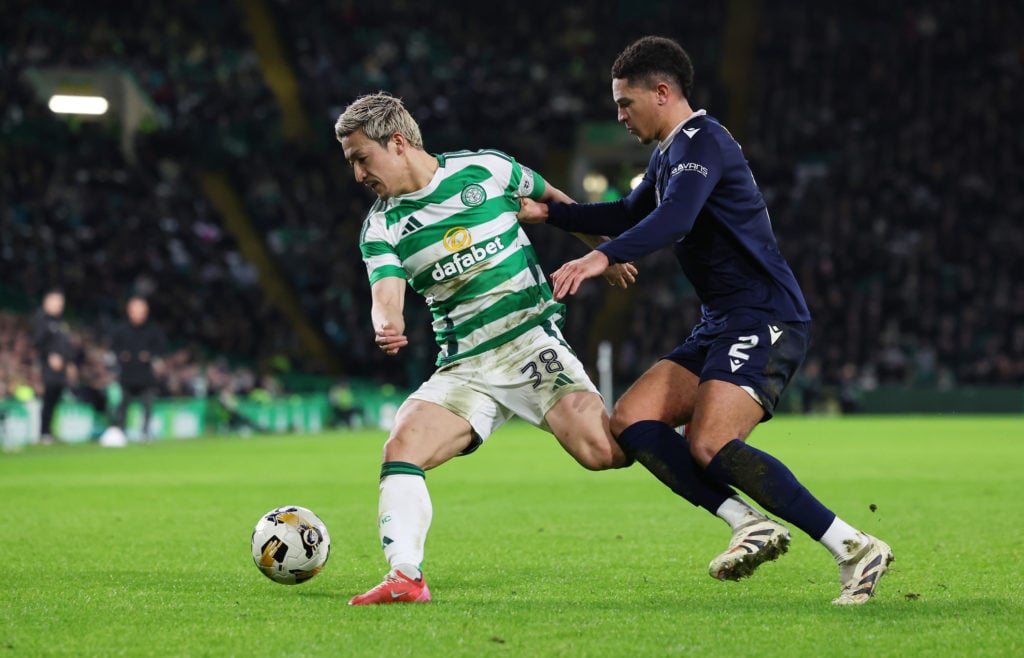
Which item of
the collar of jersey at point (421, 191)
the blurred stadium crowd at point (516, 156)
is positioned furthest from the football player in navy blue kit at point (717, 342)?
the blurred stadium crowd at point (516, 156)

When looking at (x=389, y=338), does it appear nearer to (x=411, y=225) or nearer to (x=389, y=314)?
(x=389, y=314)

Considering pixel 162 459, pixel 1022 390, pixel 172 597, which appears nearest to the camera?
pixel 172 597

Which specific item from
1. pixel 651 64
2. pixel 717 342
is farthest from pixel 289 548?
pixel 651 64

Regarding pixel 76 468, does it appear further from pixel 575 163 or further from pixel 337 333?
pixel 575 163

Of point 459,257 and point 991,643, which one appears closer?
point 991,643

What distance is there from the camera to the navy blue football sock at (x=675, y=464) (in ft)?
18.5

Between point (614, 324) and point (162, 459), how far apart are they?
15446mm

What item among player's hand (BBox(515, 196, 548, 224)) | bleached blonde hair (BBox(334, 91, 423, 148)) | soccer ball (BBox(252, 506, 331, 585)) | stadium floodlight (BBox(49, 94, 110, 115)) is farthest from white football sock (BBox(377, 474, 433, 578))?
stadium floodlight (BBox(49, 94, 110, 115))

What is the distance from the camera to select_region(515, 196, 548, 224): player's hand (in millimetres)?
6211

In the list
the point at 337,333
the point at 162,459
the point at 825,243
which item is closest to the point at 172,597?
the point at 162,459

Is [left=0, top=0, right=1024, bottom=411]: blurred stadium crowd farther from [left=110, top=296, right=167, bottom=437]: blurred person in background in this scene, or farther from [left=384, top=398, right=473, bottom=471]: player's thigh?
[left=384, top=398, right=473, bottom=471]: player's thigh

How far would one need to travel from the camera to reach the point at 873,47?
112ft

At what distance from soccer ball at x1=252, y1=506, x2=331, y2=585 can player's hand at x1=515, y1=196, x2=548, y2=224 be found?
160cm

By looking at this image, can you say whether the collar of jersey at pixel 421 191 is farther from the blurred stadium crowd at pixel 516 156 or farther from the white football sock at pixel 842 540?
the blurred stadium crowd at pixel 516 156
